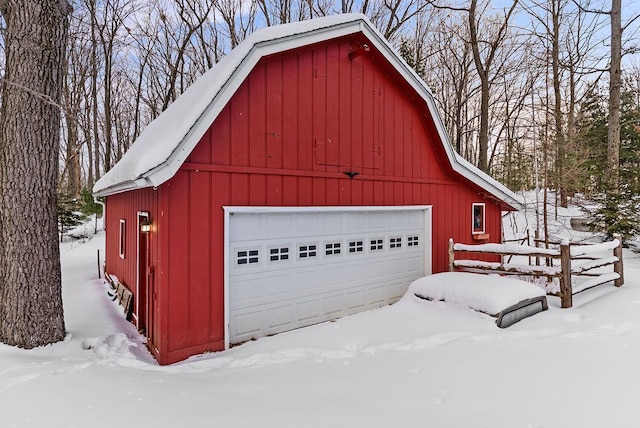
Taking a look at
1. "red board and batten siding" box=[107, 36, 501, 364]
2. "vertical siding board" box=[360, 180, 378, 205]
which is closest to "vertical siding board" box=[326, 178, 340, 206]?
"red board and batten siding" box=[107, 36, 501, 364]

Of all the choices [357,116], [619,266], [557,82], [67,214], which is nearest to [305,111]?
[357,116]

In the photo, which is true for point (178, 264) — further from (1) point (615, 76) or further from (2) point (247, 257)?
(1) point (615, 76)

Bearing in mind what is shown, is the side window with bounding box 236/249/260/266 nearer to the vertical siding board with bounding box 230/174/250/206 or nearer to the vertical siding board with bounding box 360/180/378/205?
the vertical siding board with bounding box 230/174/250/206

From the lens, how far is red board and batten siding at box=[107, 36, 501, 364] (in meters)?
4.88

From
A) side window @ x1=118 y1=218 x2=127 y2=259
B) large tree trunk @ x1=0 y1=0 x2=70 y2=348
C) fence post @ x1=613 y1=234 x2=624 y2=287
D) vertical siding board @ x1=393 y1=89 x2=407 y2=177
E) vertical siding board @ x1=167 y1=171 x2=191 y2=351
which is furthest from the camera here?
fence post @ x1=613 y1=234 x2=624 y2=287

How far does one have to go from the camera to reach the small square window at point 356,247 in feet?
22.5

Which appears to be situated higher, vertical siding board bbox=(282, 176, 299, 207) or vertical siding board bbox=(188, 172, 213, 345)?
vertical siding board bbox=(282, 176, 299, 207)

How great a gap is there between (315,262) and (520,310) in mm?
3391

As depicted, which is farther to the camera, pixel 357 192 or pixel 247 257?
pixel 357 192

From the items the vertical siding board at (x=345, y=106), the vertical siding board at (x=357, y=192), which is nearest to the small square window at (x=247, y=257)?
the vertical siding board at (x=357, y=192)

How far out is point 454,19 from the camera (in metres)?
18.7

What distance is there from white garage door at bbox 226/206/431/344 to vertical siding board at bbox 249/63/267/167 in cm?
83

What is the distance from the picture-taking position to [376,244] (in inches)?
286

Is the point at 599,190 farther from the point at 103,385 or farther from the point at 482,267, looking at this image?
the point at 103,385
